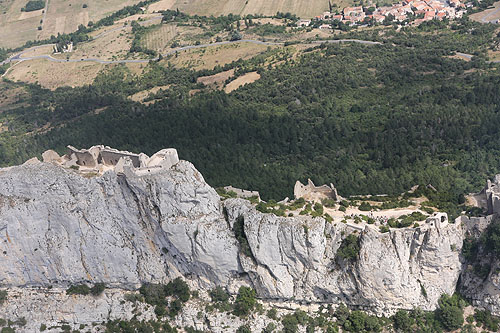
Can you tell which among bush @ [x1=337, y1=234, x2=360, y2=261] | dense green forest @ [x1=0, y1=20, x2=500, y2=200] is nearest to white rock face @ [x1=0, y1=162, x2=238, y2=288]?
bush @ [x1=337, y1=234, x2=360, y2=261]

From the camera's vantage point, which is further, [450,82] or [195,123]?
[450,82]

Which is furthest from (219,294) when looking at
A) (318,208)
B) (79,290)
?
(79,290)

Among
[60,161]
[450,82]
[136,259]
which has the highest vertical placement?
[60,161]

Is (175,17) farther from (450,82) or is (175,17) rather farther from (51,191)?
(51,191)

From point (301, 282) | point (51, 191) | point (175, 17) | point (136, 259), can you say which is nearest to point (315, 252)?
point (301, 282)

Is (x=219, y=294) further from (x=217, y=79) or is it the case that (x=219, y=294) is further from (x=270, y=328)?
(x=217, y=79)

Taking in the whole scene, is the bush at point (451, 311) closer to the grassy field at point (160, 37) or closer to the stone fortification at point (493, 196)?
the stone fortification at point (493, 196)

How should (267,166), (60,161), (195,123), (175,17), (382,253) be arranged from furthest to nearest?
(175,17), (195,123), (267,166), (60,161), (382,253)
